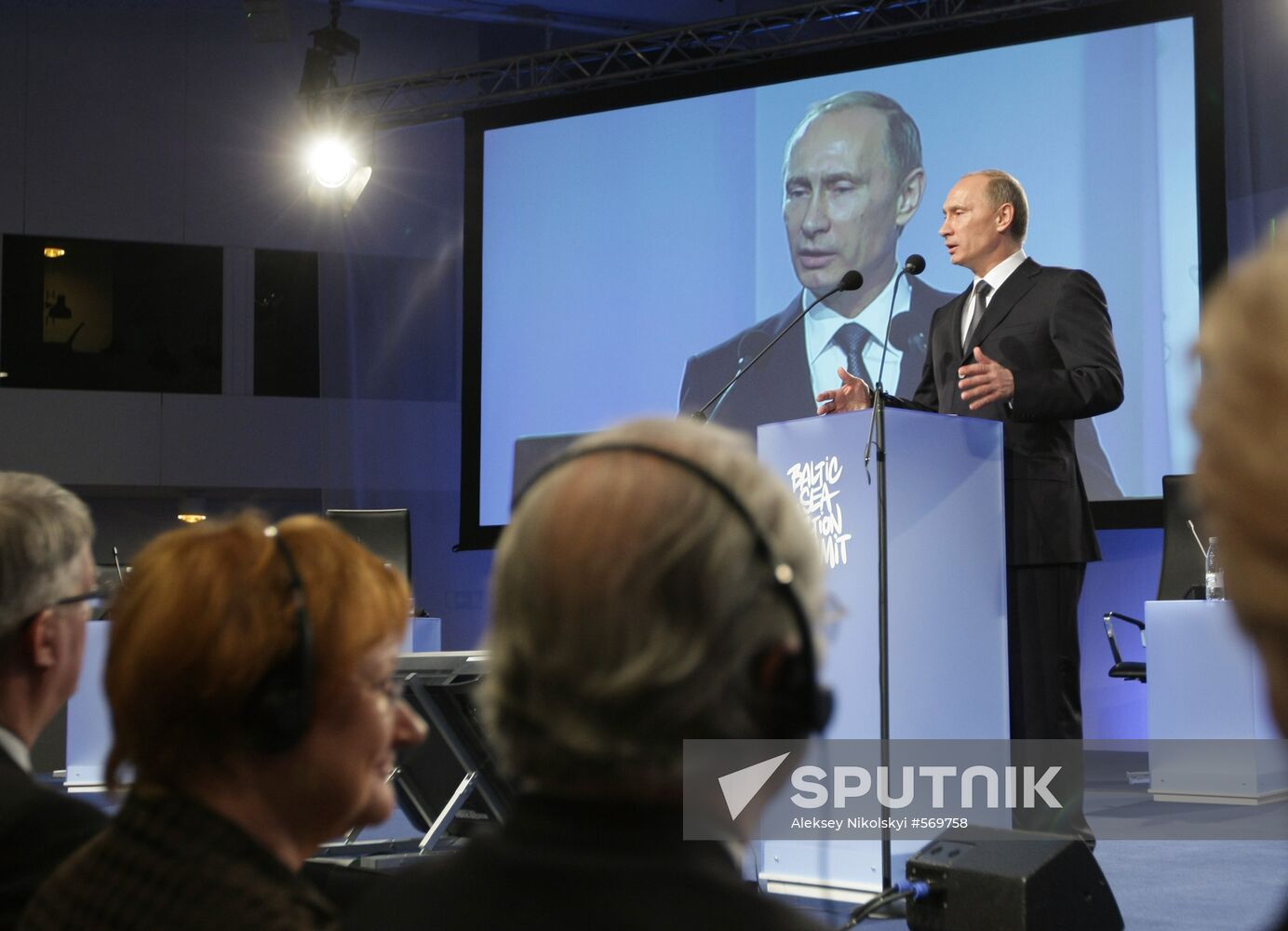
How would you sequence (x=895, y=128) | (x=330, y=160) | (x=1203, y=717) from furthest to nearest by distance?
(x=330, y=160)
(x=895, y=128)
(x=1203, y=717)

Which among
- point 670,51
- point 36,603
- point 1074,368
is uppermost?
point 670,51

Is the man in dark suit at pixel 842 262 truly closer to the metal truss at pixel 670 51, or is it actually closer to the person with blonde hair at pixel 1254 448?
the metal truss at pixel 670 51

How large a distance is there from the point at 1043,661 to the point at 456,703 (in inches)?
62.2

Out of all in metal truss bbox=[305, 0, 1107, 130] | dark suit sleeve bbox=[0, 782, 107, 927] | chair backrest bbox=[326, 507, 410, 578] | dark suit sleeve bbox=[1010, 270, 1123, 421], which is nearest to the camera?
dark suit sleeve bbox=[0, 782, 107, 927]

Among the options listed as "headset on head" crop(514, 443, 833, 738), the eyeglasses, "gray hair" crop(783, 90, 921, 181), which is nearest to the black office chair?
"gray hair" crop(783, 90, 921, 181)

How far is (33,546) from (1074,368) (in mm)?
2655

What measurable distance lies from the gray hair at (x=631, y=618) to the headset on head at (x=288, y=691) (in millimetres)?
367

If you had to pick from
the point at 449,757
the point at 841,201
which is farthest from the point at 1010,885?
the point at 841,201

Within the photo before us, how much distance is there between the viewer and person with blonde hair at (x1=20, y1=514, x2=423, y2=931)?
1035 millimetres

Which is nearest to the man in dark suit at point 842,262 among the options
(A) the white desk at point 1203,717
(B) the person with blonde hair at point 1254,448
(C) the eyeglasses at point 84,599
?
(A) the white desk at point 1203,717

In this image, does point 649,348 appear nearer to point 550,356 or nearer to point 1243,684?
point 550,356

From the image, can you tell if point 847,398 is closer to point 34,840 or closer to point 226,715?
point 34,840

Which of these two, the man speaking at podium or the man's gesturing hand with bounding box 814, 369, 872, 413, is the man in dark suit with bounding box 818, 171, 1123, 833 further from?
the man speaking at podium

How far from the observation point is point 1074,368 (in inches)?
137
